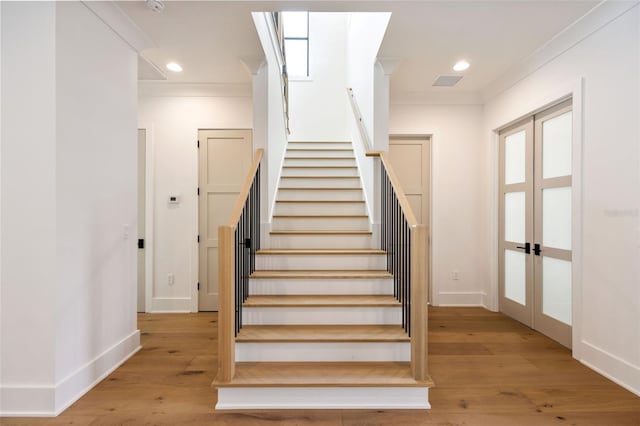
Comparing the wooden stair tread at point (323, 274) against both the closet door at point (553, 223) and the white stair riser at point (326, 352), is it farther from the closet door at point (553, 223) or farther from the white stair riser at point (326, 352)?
the closet door at point (553, 223)

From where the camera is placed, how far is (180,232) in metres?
4.21

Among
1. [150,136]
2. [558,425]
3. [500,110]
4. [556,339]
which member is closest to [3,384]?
[150,136]

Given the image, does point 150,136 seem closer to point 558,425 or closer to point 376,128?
point 376,128

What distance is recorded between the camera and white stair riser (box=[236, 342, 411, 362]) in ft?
7.73

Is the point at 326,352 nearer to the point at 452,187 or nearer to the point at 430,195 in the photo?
the point at 430,195

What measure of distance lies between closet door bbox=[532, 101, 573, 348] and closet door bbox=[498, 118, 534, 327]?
11 centimetres

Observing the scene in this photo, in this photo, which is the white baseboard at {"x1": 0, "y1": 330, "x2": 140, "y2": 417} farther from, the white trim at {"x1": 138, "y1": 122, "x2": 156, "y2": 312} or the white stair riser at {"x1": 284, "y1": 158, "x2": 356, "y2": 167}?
the white stair riser at {"x1": 284, "y1": 158, "x2": 356, "y2": 167}

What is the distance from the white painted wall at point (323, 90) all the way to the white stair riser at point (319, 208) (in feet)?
8.02

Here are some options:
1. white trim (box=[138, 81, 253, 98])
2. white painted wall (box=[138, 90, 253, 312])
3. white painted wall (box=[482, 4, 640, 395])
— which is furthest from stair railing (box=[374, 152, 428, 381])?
white painted wall (box=[138, 90, 253, 312])

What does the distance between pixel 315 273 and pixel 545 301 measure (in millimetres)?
2438

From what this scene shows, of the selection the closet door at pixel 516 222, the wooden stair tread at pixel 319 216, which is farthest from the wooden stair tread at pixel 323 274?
the closet door at pixel 516 222

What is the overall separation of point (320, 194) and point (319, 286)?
1436 mm

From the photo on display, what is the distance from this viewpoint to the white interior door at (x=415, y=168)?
4570 millimetres

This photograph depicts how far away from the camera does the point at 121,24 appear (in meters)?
2.67
